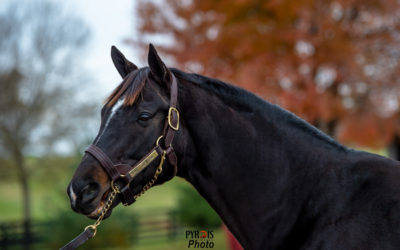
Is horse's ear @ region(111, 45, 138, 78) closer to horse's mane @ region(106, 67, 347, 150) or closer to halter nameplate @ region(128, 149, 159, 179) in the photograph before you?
horse's mane @ region(106, 67, 347, 150)

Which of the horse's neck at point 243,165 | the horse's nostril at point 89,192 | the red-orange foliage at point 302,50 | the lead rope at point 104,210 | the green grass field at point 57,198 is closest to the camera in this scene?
the horse's nostril at point 89,192

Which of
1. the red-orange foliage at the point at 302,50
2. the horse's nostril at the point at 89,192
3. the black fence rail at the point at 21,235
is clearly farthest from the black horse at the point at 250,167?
the black fence rail at the point at 21,235

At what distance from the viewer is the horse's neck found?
8.43 ft

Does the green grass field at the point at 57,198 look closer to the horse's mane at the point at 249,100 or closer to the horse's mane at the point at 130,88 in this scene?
the horse's mane at the point at 249,100

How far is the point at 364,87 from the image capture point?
36.0ft

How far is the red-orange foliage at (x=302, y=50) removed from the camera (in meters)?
10.1

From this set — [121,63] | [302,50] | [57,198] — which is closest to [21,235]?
[57,198]

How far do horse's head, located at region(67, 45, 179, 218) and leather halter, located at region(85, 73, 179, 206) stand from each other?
0.01m

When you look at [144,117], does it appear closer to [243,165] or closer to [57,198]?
[243,165]

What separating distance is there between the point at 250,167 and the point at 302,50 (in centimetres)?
873

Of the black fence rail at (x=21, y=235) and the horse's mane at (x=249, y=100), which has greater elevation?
the black fence rail at (x=21, y=235)

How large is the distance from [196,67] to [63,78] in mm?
10831

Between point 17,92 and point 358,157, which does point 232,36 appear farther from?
point 17,92

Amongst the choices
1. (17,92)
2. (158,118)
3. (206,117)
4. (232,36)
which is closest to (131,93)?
(158,118)
